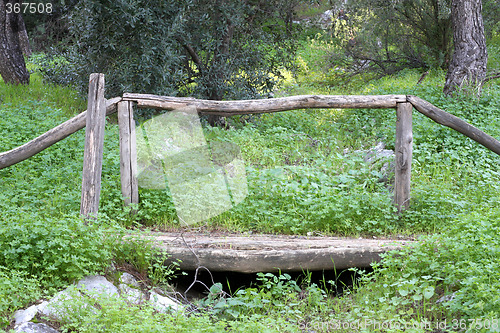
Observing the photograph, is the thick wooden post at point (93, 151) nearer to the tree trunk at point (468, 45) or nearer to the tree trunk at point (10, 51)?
the tree trunk at point (10, 51)

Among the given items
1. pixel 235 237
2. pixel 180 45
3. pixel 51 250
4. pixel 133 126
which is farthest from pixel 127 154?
pixel 180 45

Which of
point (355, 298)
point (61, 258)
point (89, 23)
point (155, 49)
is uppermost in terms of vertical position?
point (89, 23)

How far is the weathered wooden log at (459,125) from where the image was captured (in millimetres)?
5836

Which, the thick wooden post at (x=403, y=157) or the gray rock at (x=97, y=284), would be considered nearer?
the gray rock at (x=97, y=284)

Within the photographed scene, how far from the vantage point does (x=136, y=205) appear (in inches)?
224

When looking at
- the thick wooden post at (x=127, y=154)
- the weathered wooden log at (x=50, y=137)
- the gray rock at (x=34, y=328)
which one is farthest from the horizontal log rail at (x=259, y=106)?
the gray rock at (x=34, y=328)

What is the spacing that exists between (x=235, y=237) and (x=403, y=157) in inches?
91.1

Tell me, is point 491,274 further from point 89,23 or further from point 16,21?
point 16,21

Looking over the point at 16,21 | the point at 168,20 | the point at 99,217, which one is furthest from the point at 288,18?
the point at 99,217

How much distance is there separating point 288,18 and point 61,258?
7.51m

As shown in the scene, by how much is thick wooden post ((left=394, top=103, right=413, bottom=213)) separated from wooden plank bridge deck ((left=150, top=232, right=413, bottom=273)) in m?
Answer: 0.93

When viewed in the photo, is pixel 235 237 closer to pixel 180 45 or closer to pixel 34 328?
pixel 34 328

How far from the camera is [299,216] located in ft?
19.3

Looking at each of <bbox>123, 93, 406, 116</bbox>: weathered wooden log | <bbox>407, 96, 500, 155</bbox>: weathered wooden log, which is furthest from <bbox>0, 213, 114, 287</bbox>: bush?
<bbox>407, 96, 500, 155</bbox>: weathered wooden log
